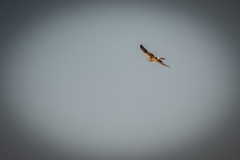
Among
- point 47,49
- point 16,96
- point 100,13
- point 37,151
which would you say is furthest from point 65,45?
point 37,151

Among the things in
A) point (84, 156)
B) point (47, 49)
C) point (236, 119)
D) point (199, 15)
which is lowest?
point (84, 156)

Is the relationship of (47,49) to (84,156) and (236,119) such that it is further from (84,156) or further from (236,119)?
(236,119)

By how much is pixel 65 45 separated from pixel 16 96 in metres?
1.82

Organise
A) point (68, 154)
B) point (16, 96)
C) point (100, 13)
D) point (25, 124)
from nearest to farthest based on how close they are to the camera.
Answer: point (100, 13) < point (16, 96) < point (25, 124) < point (68, 154)

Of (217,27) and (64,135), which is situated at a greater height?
(217,27)

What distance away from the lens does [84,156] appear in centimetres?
1116

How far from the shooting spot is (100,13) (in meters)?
8.88

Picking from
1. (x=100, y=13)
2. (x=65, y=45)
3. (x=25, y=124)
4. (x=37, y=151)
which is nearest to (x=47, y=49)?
(x=65, y=45)

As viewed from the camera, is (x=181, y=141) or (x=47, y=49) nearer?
(x=47, y=49)

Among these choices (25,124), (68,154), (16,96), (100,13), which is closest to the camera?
(100,13)

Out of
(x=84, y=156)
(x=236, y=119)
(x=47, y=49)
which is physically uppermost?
(x=47, y=49)

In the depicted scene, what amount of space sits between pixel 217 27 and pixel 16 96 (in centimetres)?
466

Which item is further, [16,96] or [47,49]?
[16,96]

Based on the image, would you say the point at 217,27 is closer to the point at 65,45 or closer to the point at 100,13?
the point at 100,13
